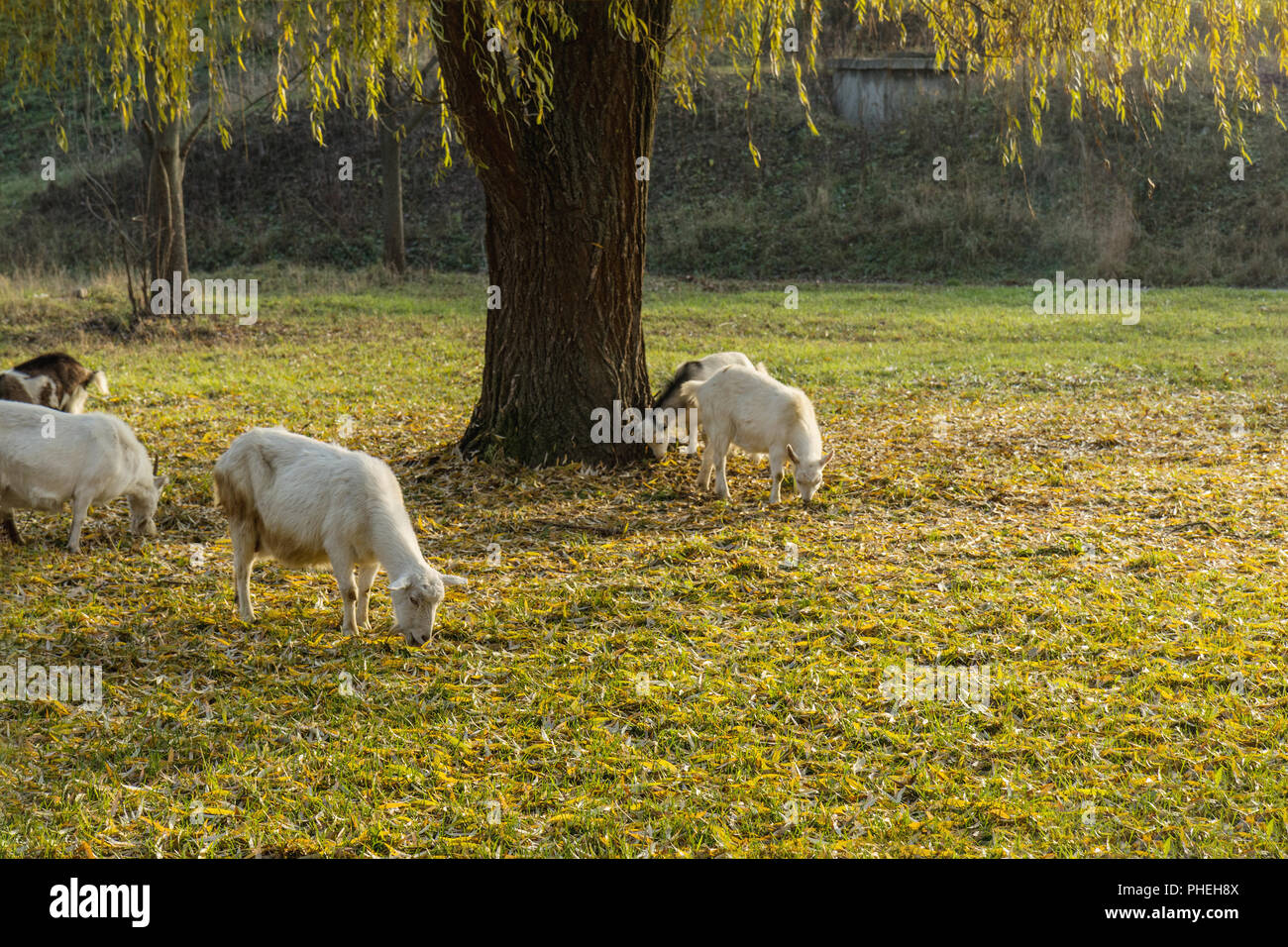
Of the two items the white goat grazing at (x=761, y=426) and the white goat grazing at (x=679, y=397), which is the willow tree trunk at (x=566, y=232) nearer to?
the white goat grazing at (x=679, y=397)

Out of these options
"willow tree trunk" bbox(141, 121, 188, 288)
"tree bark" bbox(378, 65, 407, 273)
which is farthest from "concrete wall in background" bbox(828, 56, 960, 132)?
"willow tree trunk" bbox(141, 121, 188, 288)

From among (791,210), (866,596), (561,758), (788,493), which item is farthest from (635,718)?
(791,210)

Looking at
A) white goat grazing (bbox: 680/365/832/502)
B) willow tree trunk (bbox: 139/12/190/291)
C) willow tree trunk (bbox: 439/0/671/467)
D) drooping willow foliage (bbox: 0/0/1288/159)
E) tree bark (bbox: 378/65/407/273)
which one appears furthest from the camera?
tree bark (bbox: 378/65/407/273)

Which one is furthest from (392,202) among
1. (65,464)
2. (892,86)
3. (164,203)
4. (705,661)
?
(705,661)

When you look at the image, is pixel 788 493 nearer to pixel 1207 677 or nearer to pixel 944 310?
pixel 1207 677

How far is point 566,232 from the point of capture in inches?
356

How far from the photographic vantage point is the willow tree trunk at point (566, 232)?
871cm

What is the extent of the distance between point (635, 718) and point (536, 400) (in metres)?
4.57

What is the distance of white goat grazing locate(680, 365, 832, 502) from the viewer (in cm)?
861

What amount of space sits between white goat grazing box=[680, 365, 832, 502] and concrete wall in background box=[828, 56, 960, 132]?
24.7 meters

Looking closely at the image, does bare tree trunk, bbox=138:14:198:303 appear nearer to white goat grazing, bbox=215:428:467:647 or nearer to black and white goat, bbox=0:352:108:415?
black and white goat, bbox=0:352:108:415

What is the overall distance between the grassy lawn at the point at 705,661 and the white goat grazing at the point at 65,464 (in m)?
0.36

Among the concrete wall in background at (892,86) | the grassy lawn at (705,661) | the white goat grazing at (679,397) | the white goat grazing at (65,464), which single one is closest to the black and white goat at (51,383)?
the grassy lawn at (705,661)

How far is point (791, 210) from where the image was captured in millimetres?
29453
